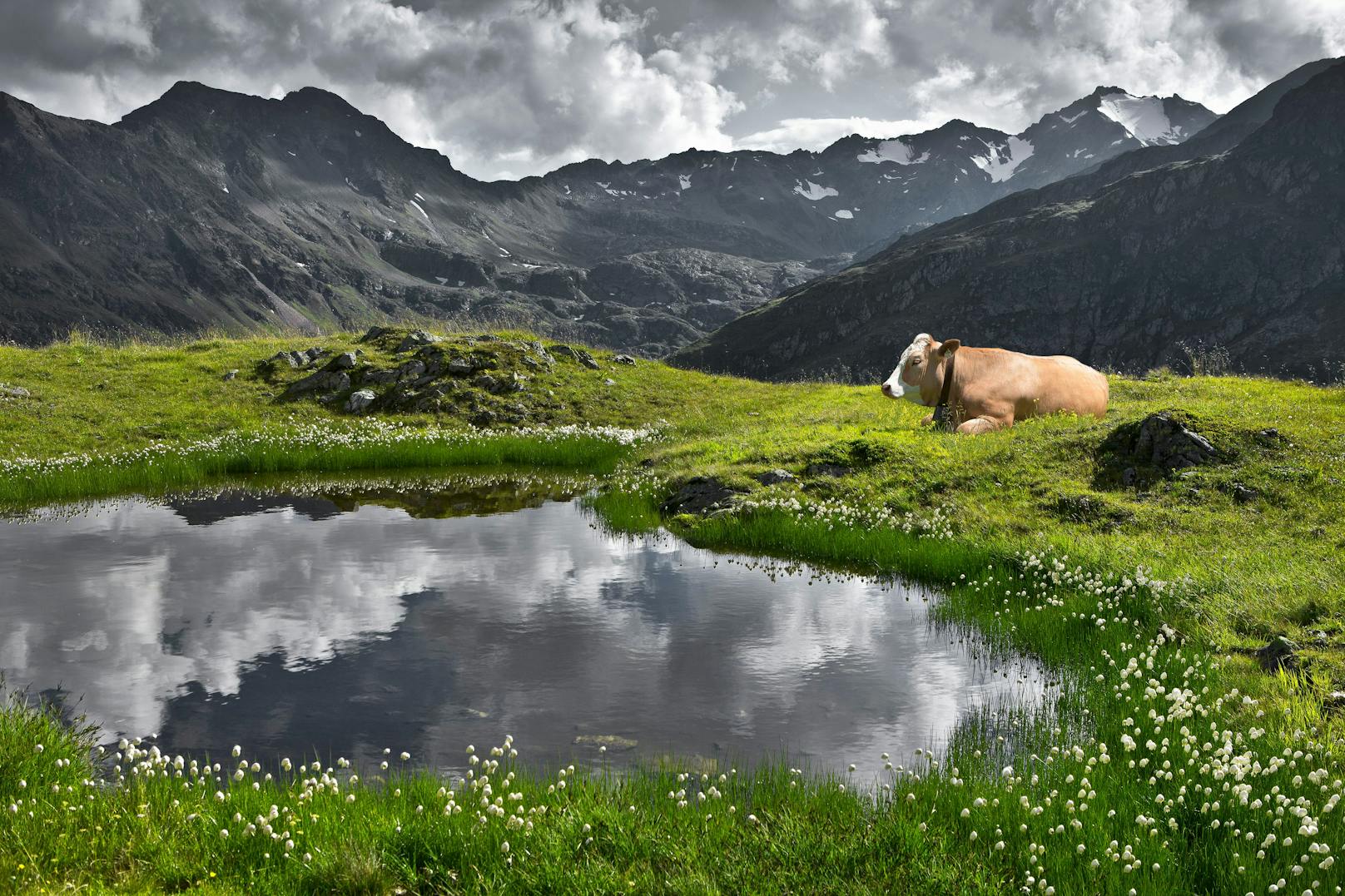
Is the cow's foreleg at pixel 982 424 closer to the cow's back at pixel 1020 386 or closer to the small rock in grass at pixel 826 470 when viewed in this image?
the cow's back at pixel 1020 386

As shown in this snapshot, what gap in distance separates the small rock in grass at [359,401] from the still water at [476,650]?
1681 centimetres

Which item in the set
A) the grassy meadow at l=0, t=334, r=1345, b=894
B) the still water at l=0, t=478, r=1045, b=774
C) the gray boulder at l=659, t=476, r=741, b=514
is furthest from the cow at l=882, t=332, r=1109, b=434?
the still water at l=0, t=478, r=1045, b=774

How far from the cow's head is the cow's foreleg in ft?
→ 3.76

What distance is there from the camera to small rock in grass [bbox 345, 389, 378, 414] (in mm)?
33000

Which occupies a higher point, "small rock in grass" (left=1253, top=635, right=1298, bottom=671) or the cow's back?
the cow's back

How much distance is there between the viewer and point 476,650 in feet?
33.4

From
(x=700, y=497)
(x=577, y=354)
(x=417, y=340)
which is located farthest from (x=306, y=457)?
(x=577, y=354)

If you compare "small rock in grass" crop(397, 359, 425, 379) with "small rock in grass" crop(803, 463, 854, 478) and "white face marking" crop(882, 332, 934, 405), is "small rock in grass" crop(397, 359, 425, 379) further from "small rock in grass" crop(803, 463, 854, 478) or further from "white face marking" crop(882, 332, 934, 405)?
"small rock in grass" crop(803, 463, 854, 478)

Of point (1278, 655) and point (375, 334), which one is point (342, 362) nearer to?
point (375, 334)

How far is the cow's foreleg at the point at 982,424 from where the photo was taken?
2017 centimetres

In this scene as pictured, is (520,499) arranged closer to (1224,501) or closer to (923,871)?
(1224,501)

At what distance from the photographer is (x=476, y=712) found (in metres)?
8.50

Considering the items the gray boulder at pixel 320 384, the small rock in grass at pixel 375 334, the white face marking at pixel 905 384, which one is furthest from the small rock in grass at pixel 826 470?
the small rock in grass at pixel 375 334

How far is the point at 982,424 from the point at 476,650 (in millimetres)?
14233
